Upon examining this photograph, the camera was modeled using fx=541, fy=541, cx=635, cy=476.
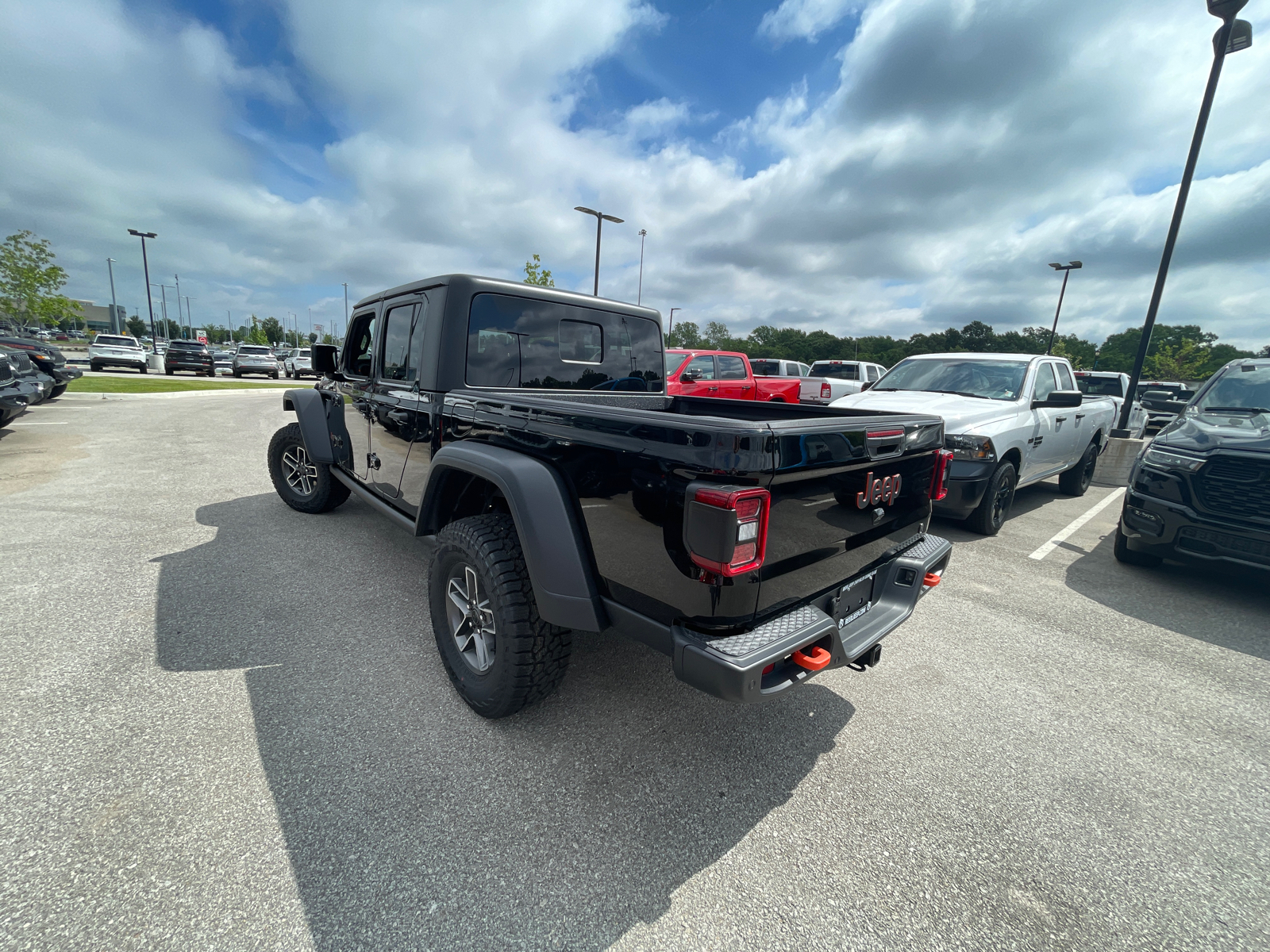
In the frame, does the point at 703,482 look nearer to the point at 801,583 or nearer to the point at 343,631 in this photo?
the point at 801,583

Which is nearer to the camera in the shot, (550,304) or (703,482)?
→ (703,482)

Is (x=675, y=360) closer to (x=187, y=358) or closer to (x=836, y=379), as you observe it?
(x=836, y=379)

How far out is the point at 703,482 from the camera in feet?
5.39

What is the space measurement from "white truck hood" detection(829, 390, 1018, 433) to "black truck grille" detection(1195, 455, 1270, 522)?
5.06 feet

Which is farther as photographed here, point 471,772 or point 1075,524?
point 1075,524

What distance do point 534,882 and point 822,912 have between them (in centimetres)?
89

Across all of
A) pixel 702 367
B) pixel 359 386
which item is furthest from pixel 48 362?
pixel 702 367

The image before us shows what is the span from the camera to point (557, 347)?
341cm

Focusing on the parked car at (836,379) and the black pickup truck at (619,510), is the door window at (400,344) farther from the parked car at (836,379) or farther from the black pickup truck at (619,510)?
the parked car at (836,379)

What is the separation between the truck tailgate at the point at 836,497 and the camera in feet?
5.72

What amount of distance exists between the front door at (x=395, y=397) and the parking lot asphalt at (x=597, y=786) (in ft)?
2.64

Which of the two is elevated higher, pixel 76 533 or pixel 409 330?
pixel 409 330

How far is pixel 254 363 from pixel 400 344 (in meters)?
30.3

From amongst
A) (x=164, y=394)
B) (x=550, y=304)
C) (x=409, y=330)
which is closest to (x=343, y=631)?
(x=409, y=330)
